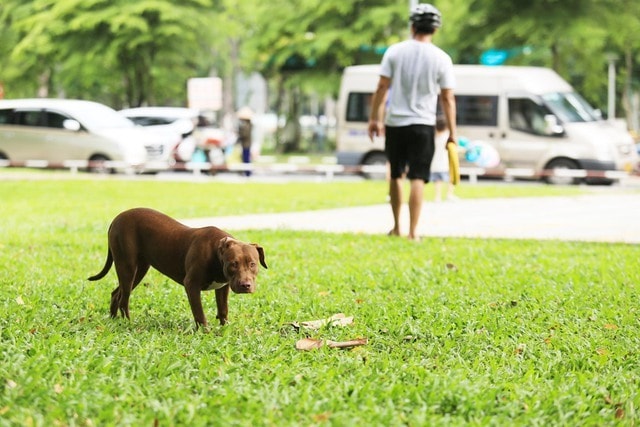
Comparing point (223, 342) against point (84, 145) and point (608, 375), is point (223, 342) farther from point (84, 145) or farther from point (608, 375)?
point (84, 145)

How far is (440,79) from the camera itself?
959 cm

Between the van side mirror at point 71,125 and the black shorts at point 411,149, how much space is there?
56.7 ft

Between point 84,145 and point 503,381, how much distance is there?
2213 centimetres

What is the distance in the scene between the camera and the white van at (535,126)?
915 inches

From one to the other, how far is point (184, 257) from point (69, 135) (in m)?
21.3

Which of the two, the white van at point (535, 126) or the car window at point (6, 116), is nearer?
the white van at point (535, 126)

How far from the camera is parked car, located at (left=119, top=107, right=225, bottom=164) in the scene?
28391 millimetres

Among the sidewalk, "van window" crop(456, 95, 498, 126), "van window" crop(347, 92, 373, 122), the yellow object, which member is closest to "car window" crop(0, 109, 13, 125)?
"van window" crop(347, 92, 373, 122)

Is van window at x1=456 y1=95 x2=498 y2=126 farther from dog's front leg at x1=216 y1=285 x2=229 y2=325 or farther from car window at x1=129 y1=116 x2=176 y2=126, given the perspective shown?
dog's front leg at x1=216 y1=285 x2=229 y2=325

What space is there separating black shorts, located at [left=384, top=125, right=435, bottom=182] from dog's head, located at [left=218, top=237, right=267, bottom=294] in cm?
464

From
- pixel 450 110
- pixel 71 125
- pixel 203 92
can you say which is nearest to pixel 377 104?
A: pixel 450 110

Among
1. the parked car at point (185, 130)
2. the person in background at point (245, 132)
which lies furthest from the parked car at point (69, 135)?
the person in background at point (245, 132)

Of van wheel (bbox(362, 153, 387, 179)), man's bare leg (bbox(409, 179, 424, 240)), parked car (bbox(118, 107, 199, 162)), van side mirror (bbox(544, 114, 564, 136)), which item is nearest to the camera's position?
man's bare leg (bbox(409, 179, 424, 240))

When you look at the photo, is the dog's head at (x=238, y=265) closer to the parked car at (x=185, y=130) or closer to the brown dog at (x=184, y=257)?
the brown dog at (x=184, y=257)
